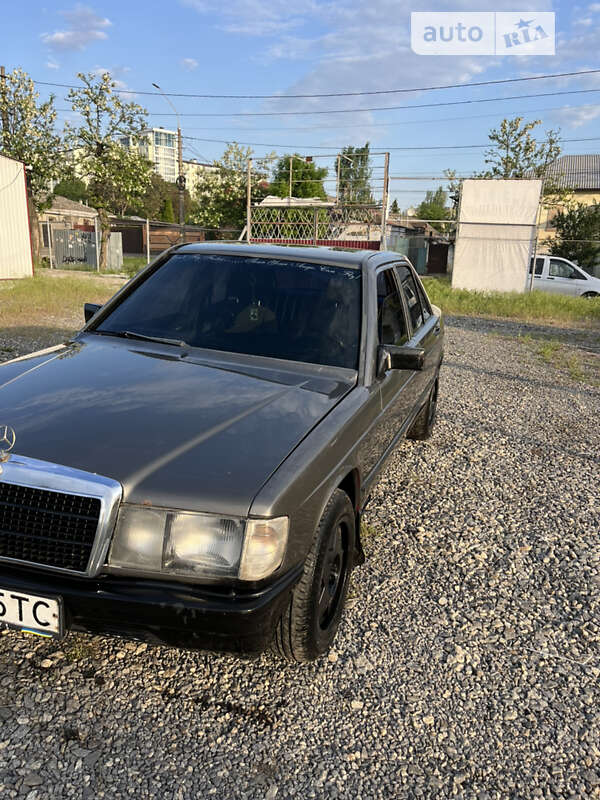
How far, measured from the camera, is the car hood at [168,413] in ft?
6.53

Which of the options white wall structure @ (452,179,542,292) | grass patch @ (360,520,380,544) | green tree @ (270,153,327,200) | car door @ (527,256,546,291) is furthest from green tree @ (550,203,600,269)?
grass patch @ (360,520,380,544)

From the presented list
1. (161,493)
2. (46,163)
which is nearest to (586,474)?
(161,493)

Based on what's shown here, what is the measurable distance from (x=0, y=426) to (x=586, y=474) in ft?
14.0

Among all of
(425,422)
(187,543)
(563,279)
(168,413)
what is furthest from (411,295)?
(563,279)

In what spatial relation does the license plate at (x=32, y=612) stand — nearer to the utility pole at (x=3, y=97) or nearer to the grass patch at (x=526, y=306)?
the grass patch at (x=526, y=306)

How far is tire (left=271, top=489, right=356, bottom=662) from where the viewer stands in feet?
7.41

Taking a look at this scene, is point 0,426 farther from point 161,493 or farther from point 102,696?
point 102,696

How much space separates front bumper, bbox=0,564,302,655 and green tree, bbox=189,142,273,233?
130 feet

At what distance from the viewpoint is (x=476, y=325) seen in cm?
1402

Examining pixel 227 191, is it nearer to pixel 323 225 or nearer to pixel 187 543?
pixel 323 225

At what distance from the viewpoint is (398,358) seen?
315 cm

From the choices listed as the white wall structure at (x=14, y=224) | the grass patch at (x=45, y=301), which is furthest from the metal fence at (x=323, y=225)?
the grass patch at (x=45, y=301)

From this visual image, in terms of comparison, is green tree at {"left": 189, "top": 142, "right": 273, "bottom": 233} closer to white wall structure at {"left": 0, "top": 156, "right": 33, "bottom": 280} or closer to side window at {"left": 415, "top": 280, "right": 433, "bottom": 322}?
white wall structure at {"left": 0, "top": 156, "right": 33, "bottom": 280}

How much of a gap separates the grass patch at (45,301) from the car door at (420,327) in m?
7.59
